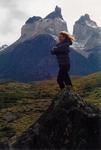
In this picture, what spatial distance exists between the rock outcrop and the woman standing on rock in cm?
263

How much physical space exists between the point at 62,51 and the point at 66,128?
5439 millimetres

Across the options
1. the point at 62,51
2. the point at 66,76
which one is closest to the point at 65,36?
the point at 62,51

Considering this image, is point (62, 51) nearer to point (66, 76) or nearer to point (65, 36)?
point (65, 36)

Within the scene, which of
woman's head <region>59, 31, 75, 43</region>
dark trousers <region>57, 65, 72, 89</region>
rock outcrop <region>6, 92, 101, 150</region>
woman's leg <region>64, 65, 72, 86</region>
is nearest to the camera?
rock outcrop <region>6, 92, 101, 150</region>

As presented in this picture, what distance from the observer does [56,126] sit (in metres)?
22.9

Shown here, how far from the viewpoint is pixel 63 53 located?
87.7ft

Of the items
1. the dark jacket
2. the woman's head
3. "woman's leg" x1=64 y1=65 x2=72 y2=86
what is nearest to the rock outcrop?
the dark jacket

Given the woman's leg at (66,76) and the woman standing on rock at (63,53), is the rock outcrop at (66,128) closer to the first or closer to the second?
the woman standing on rock at (63,53)

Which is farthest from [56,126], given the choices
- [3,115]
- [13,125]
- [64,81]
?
[3,115]

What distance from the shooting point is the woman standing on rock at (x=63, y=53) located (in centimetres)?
2639

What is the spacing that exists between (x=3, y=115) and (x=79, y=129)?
327 feet

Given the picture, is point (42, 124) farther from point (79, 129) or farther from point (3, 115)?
point (3, 115)

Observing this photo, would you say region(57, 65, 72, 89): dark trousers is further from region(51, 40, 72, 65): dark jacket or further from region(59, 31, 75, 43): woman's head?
region(59, 31, 75, 43): woman's head

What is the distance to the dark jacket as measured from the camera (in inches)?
1041
